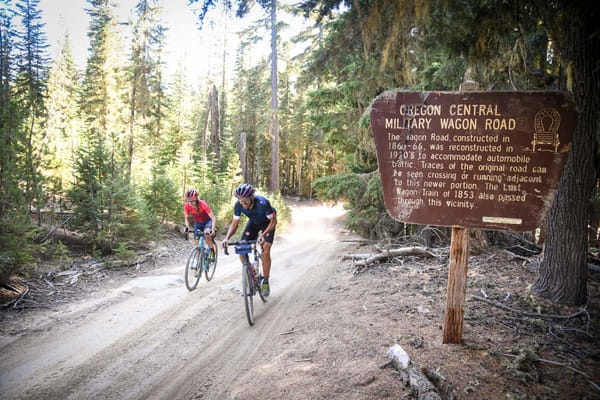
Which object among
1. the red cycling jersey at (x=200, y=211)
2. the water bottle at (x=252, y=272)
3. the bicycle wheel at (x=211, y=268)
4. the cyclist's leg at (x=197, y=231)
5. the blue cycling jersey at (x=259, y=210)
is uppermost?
the blue cycling jersey at (x=259, y=210)

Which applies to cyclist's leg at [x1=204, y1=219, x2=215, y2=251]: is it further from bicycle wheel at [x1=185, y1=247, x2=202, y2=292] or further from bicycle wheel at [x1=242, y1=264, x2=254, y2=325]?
bicycle wheel at [x1=242, y1=264, x2=254, y2=325]

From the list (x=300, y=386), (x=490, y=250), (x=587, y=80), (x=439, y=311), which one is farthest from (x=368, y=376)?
(x=490, y=250)

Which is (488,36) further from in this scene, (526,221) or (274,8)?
(274,8)

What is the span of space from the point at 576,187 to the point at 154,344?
677cm

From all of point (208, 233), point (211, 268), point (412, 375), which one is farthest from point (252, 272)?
point (412, 375)

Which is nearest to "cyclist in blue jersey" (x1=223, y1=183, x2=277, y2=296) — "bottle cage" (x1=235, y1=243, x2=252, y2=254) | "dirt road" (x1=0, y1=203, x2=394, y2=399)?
"bottle cage" (x1=235, y1=243, x2=252, y2=254)

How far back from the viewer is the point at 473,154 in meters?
3.31

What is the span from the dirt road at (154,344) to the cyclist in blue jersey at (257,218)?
1148 millimetres

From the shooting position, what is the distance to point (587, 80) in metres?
4.39

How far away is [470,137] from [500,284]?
11.5 feet

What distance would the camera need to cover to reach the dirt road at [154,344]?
3.73 m

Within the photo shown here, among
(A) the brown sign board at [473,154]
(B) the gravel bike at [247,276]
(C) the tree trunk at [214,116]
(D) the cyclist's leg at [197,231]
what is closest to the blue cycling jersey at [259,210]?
(B) the gravel bike at [247,276]

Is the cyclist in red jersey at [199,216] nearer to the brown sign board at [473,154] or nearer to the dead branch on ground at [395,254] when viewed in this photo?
the dead branch on ground at [395,254]

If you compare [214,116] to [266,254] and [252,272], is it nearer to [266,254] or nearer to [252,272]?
[266,254]
